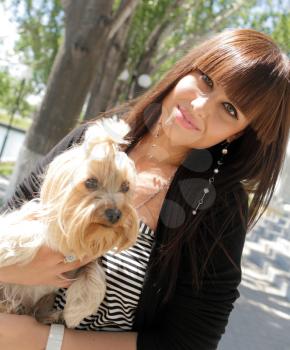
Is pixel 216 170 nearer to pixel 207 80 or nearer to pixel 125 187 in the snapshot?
pixel 207 80

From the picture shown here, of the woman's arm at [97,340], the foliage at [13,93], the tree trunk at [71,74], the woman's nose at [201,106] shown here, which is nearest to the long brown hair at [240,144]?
the woman's nose at [201,106]

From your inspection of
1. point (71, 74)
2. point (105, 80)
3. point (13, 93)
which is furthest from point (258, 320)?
point (13, 93)

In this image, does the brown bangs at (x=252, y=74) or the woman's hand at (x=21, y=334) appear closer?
the woman's hand at (x=21, y=334)

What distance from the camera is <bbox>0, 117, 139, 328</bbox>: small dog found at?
1.97 m

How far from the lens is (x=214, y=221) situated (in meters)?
2.22

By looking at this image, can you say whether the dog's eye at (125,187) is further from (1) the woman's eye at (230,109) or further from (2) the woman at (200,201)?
(1) the woman's eye at (230,109)

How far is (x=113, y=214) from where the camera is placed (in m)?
2.00

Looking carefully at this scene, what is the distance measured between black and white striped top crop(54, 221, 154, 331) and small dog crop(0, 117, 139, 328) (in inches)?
2.0

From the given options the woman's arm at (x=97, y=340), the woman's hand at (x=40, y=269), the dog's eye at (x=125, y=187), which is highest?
the dog's eye at (x=125, y=187)

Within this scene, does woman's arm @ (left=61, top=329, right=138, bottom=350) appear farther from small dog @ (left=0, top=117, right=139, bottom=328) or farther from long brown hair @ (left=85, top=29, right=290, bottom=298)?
long brown hair @ (left=85, top=29, right=290, bottom=298)

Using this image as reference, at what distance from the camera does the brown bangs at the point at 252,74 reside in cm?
220

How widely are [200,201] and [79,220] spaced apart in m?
0.61

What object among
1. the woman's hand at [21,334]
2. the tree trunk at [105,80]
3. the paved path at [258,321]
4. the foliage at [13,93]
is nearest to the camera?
the woman's hand at [21,334]

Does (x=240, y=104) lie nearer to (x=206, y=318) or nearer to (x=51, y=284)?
(x=206, y=318)
